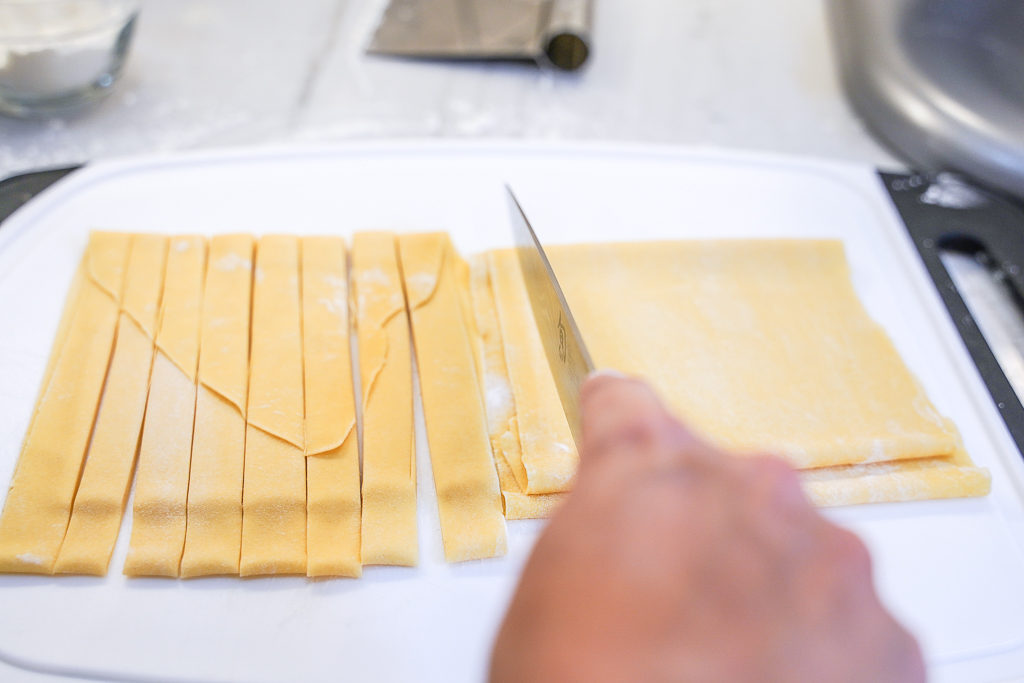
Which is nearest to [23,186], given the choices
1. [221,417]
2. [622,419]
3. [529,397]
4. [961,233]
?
[221,417]

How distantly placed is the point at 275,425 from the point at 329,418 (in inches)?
3.1

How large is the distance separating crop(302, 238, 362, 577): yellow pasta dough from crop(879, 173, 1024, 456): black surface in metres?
1.13

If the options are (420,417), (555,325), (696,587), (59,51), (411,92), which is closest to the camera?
(696,587)

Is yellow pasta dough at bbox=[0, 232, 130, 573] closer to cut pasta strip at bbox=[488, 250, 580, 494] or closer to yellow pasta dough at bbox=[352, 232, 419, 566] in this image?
yellow pasta dough at bbox=[352, 232, 419, 566]

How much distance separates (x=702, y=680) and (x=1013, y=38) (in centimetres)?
220

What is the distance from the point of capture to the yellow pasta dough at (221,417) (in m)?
1.08

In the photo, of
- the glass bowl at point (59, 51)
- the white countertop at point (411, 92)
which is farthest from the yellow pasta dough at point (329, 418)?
the glass bowl at point (59, 51)

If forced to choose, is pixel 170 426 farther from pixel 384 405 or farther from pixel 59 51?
pixel 59 51

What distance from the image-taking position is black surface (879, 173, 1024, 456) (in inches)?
60.9

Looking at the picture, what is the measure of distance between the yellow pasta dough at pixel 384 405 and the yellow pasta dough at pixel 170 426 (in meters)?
0.26

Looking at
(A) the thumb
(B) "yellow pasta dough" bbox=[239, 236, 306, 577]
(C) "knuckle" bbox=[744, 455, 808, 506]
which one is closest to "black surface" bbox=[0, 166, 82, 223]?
(B) "yellow pasta dough" bbox=[239, 236, 306, 577]

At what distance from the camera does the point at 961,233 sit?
1.65m

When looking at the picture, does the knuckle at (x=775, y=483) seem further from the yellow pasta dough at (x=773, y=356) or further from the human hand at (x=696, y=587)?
the yellow pasta dough at (x=773, y=356)

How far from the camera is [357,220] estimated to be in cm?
157
